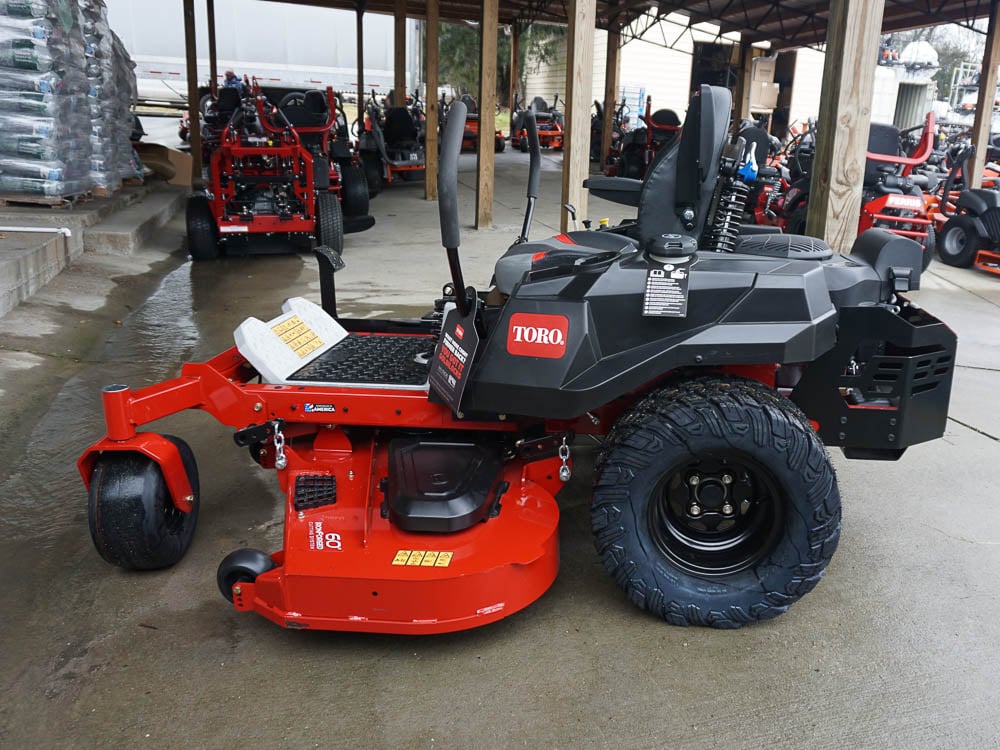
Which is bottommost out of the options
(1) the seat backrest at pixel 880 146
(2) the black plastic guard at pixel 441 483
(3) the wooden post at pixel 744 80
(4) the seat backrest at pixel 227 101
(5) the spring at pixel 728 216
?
Answer: (2) the black plastic guard at pixel 441 483

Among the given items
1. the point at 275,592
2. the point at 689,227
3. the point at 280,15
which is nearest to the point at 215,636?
the point at 275,592

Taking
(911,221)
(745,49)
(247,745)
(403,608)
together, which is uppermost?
(745,49)

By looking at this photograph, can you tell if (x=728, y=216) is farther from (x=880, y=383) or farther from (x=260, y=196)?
(x=260, y=196)

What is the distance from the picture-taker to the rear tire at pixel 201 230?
23.8 ft

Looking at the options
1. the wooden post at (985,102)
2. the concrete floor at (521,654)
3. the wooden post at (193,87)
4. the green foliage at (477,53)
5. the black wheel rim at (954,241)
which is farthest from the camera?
the green foliage at (477,53)

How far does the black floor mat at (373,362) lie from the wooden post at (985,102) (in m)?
8.67

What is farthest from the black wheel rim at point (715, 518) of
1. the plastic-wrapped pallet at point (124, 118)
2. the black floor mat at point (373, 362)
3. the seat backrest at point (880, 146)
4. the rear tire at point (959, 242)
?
the plastic-wrapped pallet at point (124, 118)

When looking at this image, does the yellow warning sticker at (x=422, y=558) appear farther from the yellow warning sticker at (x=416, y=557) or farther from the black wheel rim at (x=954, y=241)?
the black wheel rim at (x=954, y=241)

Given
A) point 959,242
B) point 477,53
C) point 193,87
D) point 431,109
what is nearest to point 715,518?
point 959,242

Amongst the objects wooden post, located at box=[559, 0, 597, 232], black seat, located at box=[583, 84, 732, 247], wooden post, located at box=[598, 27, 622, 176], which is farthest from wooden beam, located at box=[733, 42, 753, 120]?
black seat, located at box=[583, 84, 732, 247]

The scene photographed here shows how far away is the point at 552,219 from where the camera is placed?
32.4 ft

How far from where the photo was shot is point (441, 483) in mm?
2289

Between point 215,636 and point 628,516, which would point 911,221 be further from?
point 215,636

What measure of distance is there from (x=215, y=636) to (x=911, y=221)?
7032 mm
